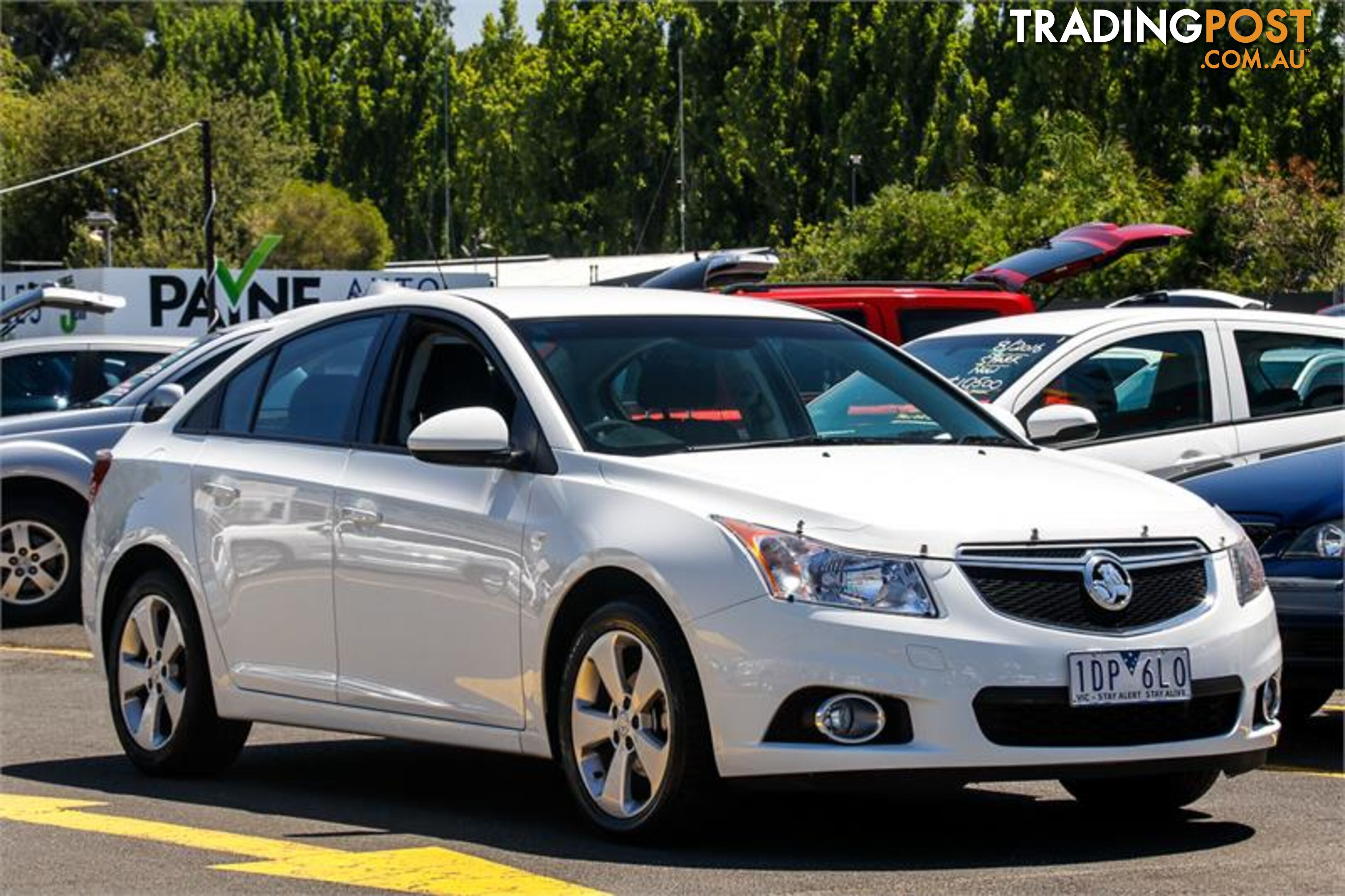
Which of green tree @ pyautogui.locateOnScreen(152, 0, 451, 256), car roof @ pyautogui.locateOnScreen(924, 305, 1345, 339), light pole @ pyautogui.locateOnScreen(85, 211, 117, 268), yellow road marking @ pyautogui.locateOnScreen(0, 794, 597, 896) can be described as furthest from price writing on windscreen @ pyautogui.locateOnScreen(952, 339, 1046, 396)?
green tree @ pyautogui.locateOnScreen(152, 0, 451, 256)

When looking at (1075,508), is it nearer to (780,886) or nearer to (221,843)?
(780,886)

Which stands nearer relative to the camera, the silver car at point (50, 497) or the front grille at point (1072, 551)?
the front grille at point (1072, 551)

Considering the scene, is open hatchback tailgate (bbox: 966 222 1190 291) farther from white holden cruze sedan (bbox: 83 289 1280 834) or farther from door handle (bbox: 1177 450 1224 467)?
white holden cruze sedan (bbox: 83 289 1280 834)

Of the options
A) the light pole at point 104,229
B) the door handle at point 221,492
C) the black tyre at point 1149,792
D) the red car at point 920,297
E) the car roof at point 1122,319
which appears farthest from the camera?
the light pole at point 104,229

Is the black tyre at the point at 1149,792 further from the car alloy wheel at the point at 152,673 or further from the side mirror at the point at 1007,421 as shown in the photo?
the car alloy wheel at the point at 152,673

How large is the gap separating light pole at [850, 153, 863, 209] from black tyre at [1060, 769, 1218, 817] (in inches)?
2546

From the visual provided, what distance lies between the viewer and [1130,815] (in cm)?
750

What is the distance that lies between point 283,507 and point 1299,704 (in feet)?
13.0

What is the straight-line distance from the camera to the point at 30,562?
15539 mm

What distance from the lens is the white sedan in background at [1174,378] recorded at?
12406 millimetres

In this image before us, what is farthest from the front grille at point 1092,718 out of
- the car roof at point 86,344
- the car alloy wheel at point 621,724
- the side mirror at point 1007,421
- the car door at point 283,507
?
the car roof at point 86,344

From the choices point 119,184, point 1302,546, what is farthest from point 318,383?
point 119,184

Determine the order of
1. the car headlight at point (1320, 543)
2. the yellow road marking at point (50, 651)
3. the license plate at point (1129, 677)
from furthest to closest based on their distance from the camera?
the yellow road marking at point (50, 651) → the car headlight at point (1320, 543) → the license plate at point (1129, 677)

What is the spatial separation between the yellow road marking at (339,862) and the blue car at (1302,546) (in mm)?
3362
